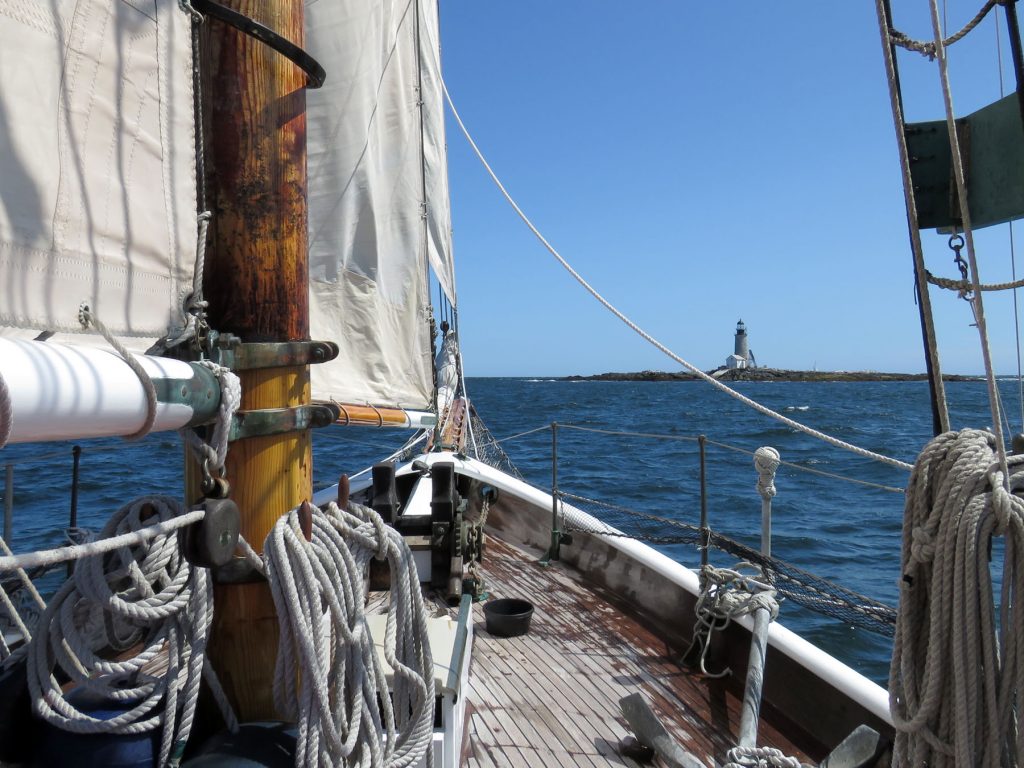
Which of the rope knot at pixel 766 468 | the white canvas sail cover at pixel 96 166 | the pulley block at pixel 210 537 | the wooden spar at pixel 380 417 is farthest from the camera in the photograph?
the wooden spar at pixel 380 417

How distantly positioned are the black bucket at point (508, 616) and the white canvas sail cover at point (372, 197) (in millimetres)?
1914

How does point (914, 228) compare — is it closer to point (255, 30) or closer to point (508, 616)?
point (255, 30)

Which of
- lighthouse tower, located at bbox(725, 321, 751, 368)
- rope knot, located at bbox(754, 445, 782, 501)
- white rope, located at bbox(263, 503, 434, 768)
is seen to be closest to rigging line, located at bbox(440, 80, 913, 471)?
rope knot, located at bbox(754, 445, 782, 501)

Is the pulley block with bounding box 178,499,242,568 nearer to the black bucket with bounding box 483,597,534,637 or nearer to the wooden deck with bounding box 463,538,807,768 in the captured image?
the wooden deck with bounding box 463,538,807,768

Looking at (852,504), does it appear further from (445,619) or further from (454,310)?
(445,619)

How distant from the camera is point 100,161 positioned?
1515 millimetres

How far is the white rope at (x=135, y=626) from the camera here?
1.49m

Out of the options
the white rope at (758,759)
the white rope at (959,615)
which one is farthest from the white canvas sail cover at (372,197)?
the white rope at (959,615)

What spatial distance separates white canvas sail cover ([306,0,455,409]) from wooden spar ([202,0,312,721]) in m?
2.97

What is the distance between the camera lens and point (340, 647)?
1634 millimetres

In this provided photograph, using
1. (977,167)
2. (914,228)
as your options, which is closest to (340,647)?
(914,228)

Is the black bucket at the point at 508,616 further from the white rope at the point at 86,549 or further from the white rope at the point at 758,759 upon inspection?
the white rope at the point at 86,549

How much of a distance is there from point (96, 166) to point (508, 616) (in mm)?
3172

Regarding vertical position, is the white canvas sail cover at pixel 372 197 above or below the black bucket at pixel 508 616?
above
